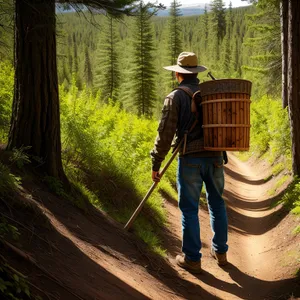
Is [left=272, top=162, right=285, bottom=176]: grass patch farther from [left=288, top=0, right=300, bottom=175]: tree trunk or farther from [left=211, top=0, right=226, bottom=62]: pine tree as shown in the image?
[left=211, top=0, right=226, bottom=62]: pine tree

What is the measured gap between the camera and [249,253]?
6.22m

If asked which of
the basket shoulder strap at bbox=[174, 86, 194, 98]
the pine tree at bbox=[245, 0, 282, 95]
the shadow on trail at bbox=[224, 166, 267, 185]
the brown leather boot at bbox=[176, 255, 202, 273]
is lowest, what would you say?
the brown leather boot at bbox=[176, 255, 202, 273]

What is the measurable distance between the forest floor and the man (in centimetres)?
56

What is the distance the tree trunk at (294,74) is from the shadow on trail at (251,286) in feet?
13.6

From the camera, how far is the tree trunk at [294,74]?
24.9 feet

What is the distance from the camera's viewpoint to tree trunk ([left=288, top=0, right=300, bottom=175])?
7.58 metres

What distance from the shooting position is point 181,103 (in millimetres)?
4621

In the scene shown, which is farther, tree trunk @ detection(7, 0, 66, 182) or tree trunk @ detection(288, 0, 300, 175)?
tree trunk @ detection(288, 0, 300, 175)

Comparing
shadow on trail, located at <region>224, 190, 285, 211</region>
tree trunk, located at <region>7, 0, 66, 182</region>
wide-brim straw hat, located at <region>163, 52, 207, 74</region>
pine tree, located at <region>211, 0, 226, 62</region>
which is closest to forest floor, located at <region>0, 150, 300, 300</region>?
tree trunk, located at <region>7, 0, 66, 182</region>

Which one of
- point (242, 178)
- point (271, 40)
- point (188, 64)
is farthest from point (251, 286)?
point (271, 40)

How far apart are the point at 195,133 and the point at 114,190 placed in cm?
232

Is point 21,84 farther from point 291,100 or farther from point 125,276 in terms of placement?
point 291,100

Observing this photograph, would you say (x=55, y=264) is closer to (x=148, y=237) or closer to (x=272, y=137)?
(x=148, y=237)

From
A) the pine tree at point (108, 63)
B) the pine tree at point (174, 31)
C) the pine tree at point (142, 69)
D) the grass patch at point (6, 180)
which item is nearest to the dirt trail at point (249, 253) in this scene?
the grass patch at point (6, 180)
